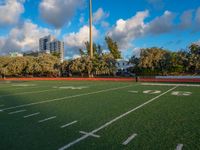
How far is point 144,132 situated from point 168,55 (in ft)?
130

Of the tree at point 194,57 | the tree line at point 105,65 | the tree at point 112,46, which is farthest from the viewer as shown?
the tree at point 112,46

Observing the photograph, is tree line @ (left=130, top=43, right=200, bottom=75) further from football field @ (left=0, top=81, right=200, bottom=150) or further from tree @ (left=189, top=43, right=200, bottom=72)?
football field @ (left=0, top=81, right=200, bottom=150)

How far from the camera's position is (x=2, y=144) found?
5.78m

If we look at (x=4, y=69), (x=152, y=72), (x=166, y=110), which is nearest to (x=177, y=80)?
(x=152, y=72)

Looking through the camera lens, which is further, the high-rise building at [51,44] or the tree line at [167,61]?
the high-rise building at [51,44]

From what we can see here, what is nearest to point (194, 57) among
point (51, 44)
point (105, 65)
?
point (105, 65)

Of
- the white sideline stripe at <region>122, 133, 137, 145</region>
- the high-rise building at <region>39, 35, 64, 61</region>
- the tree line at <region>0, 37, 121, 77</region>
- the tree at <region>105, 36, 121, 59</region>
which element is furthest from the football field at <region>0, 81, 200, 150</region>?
the high-rise building at <region>39, 35, 64, 61</region>

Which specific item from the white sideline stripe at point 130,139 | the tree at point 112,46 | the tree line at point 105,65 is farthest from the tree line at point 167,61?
the white sideline stripe at point 130,139

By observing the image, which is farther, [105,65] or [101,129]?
[105,65]

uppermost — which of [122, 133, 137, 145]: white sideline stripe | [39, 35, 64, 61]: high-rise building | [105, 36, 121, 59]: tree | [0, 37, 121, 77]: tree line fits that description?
[39, 35, 64, 61]: high-rise building

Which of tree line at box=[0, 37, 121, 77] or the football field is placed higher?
tree line at box=[0, 37, 121, 77]

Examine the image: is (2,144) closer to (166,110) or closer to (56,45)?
(166,110)

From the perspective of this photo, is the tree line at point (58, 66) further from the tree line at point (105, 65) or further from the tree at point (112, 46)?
the tree at point (112, 46)

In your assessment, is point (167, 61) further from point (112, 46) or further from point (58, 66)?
point (112, 46)
